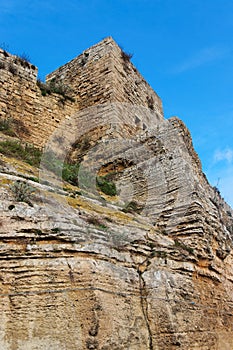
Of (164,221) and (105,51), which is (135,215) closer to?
(164,221)

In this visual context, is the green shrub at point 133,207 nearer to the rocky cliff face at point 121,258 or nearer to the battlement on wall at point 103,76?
the rocky cliff face at point 121,258

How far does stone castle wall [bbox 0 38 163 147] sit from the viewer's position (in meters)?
10.1

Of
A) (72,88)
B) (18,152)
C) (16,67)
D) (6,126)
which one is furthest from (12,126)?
(72,88)

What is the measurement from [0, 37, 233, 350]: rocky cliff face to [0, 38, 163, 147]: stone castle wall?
3.06 metres

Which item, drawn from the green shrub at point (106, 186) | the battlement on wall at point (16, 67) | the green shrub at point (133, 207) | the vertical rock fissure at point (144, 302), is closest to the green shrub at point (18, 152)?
the green shrub at point (106, 186)

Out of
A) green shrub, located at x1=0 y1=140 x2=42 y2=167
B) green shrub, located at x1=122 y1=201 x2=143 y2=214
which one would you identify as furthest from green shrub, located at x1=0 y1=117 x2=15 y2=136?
green shrub, located at x1=122 y1=201 x2=143 y2=214

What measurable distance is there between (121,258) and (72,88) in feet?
29.7

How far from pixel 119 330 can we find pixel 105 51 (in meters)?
10.2

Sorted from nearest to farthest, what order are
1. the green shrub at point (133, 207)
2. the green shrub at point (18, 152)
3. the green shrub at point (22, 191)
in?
the green shrub at point (22, 191) → the green shrub at point (18, 152) → the green shrub at point (133, 207)

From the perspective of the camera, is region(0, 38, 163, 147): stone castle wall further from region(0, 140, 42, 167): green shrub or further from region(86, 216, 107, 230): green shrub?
region(86, 216, 107, 230): green shrub

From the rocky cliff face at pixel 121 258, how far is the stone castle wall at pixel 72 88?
10.1 feet

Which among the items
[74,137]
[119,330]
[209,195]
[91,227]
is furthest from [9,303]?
[74,137]

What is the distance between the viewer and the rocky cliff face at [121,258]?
3732mm

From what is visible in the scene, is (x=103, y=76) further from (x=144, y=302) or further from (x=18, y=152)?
(x=144, y=302)
